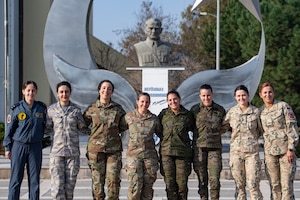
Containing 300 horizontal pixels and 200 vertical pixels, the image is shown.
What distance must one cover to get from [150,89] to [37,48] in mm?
12940

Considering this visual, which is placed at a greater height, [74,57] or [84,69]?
[74,57]

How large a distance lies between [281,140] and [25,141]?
2789 mm

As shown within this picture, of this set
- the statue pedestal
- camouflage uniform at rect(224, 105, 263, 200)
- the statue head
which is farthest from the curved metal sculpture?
camouflage uniform at rect(224, 105, 263, 200)

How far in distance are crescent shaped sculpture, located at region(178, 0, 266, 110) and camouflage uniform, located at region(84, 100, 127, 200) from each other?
5552 mm

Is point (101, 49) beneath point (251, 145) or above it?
above

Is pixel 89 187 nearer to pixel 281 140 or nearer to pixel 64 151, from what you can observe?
pixel 64 151

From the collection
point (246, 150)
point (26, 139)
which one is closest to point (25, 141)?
point (26, 139)

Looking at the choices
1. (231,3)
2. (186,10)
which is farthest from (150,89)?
(186,10)

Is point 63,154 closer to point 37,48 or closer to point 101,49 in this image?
Result: point 37,48

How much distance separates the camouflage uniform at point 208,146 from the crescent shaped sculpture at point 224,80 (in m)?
5.28

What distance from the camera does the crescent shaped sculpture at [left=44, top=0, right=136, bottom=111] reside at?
12188mm

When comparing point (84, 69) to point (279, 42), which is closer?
point (84, 69)

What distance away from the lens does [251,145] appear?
20.8 feet

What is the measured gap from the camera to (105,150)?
251 inches
